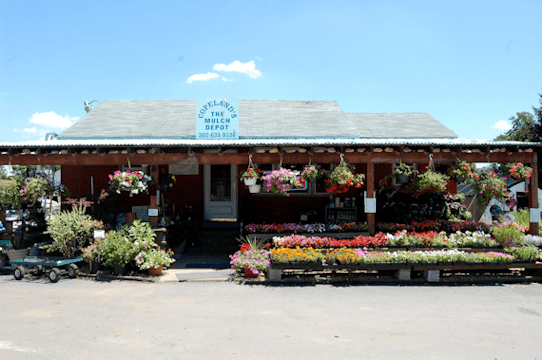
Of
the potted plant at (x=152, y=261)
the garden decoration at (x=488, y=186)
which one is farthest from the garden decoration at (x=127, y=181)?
the garden decoration at (x=488, y=186)

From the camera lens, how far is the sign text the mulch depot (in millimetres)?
9953

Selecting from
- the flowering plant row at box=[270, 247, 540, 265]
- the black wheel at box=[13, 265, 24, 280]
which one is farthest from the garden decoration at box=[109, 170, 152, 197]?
the flowering plant row at box=[270, 247, 540, 265]

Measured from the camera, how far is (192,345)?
4547 millimetres

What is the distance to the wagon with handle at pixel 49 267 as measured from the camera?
773cm

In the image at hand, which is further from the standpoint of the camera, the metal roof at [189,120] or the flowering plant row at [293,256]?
the metal roof at [189,120]

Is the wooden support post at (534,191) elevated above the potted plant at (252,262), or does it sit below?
above

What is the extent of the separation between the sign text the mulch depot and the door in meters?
2.60

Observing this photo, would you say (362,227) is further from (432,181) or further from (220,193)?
(220,193)

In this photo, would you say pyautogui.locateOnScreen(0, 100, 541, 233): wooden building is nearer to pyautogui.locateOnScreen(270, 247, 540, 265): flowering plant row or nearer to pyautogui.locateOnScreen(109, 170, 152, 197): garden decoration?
pyautogui.locateOnScreen(109, 170, 152, 197): garden decoration

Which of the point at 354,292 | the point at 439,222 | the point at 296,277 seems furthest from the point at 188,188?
the point at 439,222

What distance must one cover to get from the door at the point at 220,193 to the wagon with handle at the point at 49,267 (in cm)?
489

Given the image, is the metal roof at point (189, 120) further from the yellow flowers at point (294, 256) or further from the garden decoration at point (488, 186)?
the yellow flowers at point (294, 256)

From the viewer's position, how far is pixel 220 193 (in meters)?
12.6

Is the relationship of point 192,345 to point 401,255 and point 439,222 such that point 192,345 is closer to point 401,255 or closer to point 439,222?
point 401,255
